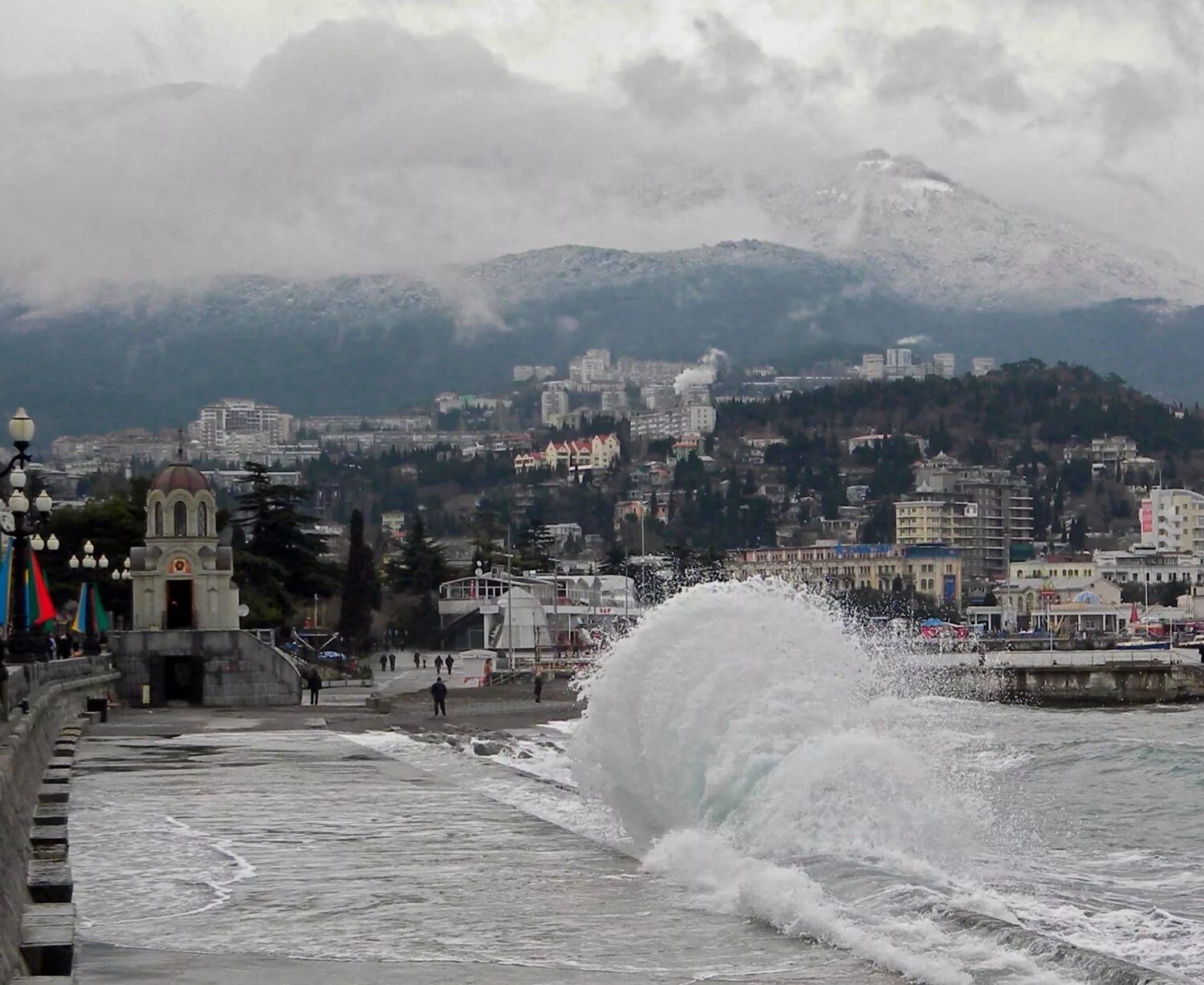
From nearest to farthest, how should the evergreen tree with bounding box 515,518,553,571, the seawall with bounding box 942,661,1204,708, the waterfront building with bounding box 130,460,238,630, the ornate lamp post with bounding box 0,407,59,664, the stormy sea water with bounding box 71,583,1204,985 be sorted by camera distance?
the stormy sea water with bounding box 71,583,1204,985 → the ornate lamp post with bounding box 0,407,59,664 → the waterfront building with bounding box 130,460,238,630 → the seawall with bounding box 942,661,1204,708 → the evergreen tree with bounding box 515,518,553,571

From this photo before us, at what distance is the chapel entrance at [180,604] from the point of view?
53.9 meters

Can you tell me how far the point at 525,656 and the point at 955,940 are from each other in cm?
7819

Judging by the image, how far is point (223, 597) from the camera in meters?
54.4

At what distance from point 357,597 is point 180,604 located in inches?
1671

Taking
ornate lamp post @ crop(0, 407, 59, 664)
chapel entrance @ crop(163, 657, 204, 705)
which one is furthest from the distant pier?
ornate lamp post @ crop(0, 407, 59, 664)

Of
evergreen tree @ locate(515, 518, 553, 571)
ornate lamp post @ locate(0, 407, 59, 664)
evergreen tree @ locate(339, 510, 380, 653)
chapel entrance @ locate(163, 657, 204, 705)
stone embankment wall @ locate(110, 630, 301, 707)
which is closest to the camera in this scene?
ornate lamp post @ locate(0, 407, 59, 664)

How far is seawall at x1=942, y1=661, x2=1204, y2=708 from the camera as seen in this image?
79.8 meters

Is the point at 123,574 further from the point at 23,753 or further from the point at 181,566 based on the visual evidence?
the point at 23,753

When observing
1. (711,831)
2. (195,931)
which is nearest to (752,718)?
(711,831)

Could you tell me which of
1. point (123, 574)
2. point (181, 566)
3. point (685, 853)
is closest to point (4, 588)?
point (181, 566)

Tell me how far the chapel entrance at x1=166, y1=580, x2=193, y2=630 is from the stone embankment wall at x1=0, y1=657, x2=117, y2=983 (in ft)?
30.7

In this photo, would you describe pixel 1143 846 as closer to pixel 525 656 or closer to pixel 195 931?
pixel 195 931

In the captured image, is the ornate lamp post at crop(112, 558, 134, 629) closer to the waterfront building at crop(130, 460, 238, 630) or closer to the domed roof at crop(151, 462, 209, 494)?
the domed roof at crop(151, 462, 209, 494)

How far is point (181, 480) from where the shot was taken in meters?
54.8
